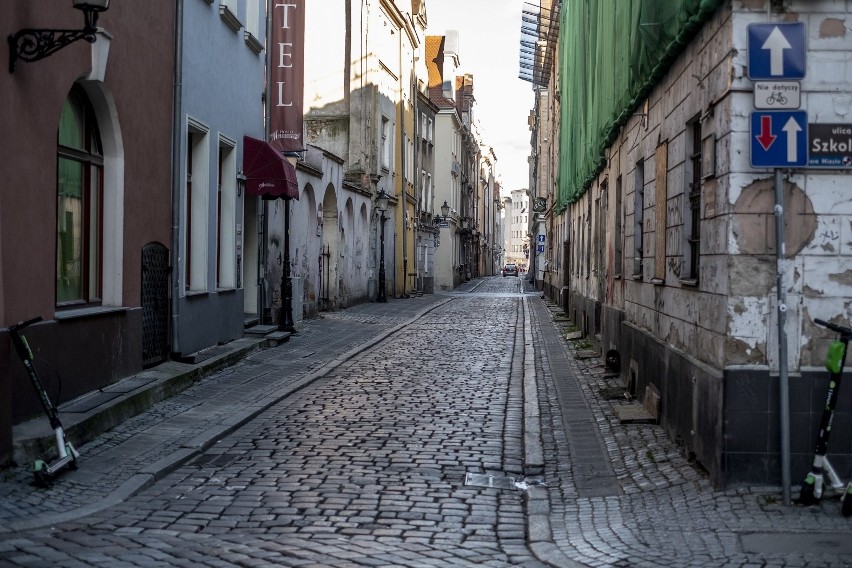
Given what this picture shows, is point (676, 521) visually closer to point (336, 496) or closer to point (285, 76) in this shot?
point (336, 496)

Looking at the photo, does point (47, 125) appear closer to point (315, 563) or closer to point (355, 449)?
point (355, 449)

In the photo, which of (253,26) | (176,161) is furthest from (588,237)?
(176,161)

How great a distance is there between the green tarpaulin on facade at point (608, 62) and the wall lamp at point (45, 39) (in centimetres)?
482

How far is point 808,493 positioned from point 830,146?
2332mm

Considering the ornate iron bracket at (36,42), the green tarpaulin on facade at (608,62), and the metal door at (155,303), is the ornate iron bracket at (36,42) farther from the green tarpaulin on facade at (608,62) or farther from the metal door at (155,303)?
the green tarpaulin on facade at (608,62)

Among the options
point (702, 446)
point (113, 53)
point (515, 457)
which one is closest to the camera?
point (702, 446)

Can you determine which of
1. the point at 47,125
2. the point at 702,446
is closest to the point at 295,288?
the point at 47,125

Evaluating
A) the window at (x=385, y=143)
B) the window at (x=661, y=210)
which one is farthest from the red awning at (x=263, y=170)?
the window at (x=385, y=143)

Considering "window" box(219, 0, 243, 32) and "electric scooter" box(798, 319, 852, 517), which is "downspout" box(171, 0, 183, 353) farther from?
"electric scooter" box(798, 319, 852, 517)

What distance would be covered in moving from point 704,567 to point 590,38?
50.7 feet

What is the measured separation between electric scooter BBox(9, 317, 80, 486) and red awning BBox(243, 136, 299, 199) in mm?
10289

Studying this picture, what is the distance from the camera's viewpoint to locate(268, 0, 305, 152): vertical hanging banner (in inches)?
777

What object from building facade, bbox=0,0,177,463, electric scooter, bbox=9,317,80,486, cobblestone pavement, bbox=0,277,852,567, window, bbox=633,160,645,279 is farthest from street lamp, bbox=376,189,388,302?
electric scooter, bbox=9,317,80,486

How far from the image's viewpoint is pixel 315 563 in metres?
5.59
